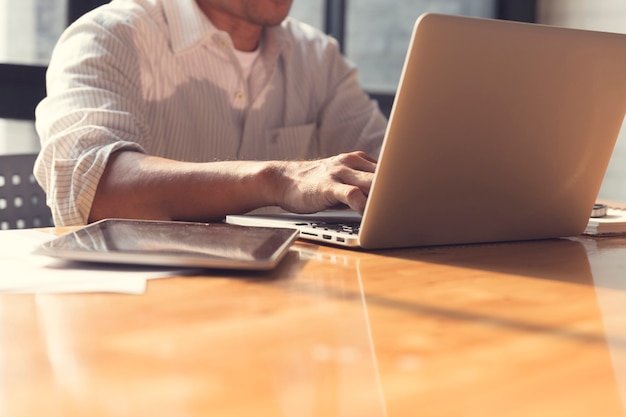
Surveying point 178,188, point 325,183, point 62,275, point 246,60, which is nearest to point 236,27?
point 246,60

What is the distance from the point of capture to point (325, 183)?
0.96 m

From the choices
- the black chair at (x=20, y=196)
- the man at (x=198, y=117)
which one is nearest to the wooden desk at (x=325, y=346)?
the man at (x=198, y=117)

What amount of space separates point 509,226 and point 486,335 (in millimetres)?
435

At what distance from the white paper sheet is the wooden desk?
2 cm

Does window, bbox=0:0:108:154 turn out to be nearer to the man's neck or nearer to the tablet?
the man's neck

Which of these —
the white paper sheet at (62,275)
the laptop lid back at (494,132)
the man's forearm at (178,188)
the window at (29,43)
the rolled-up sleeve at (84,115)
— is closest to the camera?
the white paper sheet at (62,275)

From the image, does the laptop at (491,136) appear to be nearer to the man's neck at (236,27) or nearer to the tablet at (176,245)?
the tablet at (176,245)

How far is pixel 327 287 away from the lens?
26.7 inches

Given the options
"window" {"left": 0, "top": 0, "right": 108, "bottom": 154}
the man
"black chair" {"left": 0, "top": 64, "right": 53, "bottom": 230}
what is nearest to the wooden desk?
the man

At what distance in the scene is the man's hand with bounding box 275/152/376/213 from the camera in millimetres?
928

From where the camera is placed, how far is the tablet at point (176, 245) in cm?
70

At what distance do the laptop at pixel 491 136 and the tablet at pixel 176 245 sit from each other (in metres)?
Result: 0.12

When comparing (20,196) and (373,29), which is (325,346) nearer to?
(20,196)

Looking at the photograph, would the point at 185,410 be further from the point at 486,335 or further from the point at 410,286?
the point at 410,286
